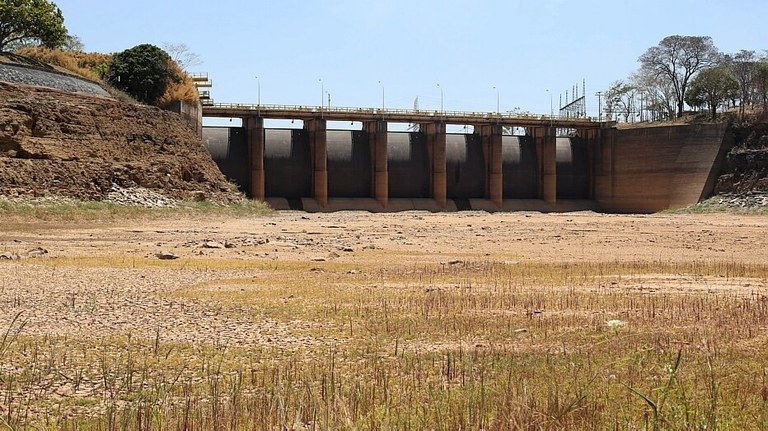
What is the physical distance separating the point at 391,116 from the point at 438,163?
650 cm

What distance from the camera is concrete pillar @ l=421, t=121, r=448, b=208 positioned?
7356 cm

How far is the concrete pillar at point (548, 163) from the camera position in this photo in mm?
77188

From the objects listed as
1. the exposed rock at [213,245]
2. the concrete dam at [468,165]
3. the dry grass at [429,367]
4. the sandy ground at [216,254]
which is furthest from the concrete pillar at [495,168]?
the dry grass at [429,367]

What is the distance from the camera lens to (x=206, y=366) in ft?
29.9

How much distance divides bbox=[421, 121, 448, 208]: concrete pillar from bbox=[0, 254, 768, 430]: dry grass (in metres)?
57.5

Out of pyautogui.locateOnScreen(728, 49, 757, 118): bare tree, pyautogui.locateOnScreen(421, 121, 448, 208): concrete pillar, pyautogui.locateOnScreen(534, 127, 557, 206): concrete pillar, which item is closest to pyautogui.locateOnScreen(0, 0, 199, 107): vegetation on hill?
pyautogui.locateOnScreen(421, 121, 448, 208): concrete pillar

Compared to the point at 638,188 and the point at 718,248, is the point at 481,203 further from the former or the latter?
the point at 718,248

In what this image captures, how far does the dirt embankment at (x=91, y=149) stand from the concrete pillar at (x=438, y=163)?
24.1 m

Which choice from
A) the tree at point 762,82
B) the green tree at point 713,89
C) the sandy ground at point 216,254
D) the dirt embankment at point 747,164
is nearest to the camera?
the sandy ground at point 216,254

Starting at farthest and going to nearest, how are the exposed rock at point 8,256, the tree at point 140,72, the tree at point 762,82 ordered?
1. the tree at point 762,82
2. the tree at point 140,72
3. the exposed rock at point 8,256

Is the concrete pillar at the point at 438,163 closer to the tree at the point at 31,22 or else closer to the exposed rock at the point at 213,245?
the tree at the point at 31,22

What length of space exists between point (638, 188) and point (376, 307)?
6627 cm

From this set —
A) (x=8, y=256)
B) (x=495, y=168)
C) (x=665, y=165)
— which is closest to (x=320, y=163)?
(x=495, y=168)

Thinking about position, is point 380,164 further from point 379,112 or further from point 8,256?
point 8,256
